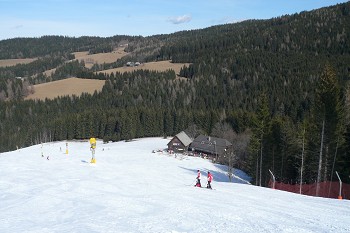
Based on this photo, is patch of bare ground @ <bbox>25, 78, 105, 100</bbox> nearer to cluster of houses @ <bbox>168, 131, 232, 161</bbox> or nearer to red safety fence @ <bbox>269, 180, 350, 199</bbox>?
cluster of houses @ <bbox>168, 131, 232, 161</bbox>

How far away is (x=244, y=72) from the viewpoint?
16925 cm

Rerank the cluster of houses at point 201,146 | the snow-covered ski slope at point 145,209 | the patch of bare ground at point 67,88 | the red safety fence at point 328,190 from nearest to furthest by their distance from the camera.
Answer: the snow-covered ski slope at point 145,209
the red safety fence at point 328,190
the cluster of houses at point 201,146
the patch of bare ground at point 67,88

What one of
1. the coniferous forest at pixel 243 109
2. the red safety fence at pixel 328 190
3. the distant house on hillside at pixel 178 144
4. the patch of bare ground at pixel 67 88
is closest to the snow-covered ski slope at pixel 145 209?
the red safety fence at pixel 328 190

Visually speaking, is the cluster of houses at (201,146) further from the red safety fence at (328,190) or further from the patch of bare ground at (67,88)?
the patch of bare ground at (67,88)

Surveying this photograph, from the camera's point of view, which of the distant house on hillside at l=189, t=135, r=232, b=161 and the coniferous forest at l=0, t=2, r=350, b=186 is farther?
the distant house on hillside at l=189, t=135, r=232, b=161

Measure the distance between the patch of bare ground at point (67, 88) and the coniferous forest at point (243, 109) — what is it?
24.0 feet

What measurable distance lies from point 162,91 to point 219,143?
76.8 meters

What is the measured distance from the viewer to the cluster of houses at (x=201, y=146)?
3073 inches

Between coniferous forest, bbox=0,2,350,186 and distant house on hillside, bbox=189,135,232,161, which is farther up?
coniferous forest, bbox=0,2,350,186

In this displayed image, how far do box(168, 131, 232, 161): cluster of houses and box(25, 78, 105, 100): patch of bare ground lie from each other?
88.2 metres

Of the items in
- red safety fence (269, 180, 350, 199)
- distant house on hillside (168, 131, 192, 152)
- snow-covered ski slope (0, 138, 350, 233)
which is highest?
snow-covered ski slope (0, 138, 350, 233)

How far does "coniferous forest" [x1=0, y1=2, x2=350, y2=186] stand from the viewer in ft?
130

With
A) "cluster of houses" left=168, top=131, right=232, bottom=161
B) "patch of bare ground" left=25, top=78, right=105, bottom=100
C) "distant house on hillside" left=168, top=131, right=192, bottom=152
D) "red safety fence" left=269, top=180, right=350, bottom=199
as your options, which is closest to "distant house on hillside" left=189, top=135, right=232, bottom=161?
"cluster of houses" left=168, top=131, right=232, bottom=161

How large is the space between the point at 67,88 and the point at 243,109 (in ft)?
306
